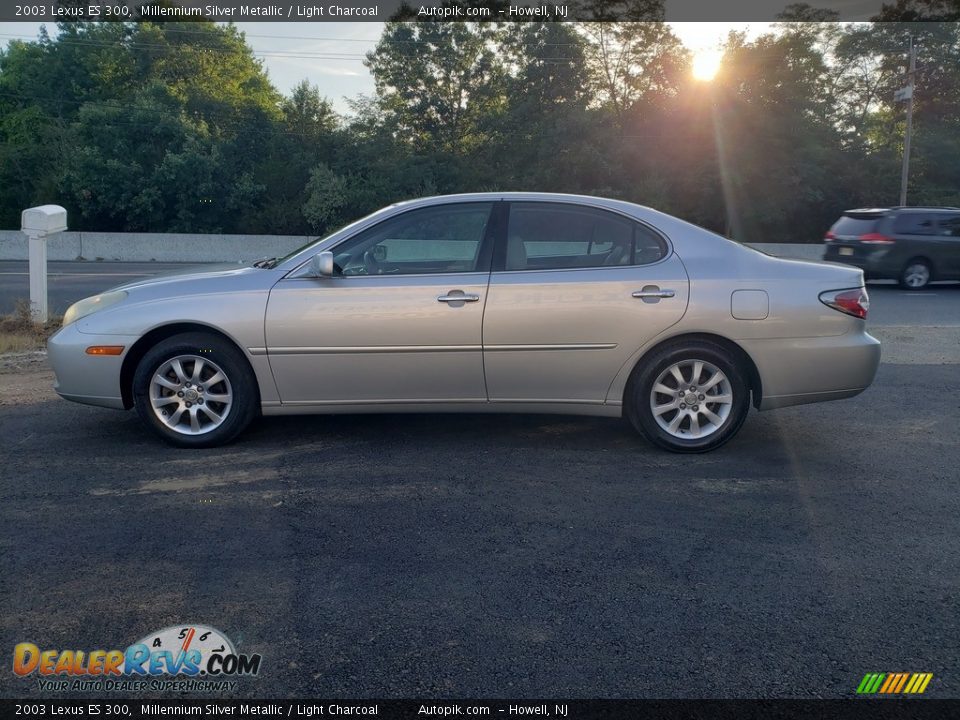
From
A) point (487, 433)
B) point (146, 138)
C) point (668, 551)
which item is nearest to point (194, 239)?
point (146, 138)

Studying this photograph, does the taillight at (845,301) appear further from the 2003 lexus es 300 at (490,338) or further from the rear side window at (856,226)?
the rear side window at (856,226)

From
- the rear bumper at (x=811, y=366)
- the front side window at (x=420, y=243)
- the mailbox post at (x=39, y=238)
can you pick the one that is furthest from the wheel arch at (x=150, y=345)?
the mailbox post at (x=39, y=238)

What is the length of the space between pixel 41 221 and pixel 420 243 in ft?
20.8

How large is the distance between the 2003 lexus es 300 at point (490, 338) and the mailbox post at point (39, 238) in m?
5.02

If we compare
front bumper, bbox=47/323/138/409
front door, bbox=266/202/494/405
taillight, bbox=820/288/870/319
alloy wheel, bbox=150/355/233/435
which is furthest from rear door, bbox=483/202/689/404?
front bumper, bbox=47/323/138/409

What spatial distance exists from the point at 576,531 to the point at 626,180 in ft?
121

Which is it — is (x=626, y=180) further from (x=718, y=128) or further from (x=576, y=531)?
(x=576, y=531)

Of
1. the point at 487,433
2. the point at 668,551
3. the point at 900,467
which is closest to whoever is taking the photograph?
the point at 668,551

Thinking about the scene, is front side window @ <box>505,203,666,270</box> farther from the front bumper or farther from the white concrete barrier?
the white concrete barrier

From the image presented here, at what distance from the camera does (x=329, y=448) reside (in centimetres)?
555

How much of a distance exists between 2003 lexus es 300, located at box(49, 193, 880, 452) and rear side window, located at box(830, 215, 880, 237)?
42.0 feet

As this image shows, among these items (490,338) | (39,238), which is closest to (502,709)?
(490,338)

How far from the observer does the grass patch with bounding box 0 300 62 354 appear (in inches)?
367

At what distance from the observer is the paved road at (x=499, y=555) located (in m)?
2.98
